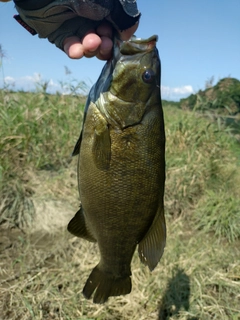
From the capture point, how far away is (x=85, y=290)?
6.19ft

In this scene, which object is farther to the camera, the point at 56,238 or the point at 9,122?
the point at 9,122

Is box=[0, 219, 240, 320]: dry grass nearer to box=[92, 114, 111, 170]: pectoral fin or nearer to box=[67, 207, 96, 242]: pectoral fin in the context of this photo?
box=[67, 207, 96, 242]: pectoral fin

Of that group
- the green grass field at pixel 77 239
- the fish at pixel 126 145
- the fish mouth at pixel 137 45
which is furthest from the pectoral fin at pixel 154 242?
the green grass field at pixel 77 239

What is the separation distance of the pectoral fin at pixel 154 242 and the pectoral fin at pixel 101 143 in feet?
1.13

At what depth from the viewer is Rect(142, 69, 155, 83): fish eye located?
162 cm

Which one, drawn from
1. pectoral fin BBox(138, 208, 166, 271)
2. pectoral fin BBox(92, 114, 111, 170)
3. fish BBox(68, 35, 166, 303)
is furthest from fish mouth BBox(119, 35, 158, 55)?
pectoral fin BBox(138, 208, 166, 271)

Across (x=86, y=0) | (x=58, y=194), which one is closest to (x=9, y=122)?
(x=58, y=194)

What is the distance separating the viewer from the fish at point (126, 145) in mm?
1601

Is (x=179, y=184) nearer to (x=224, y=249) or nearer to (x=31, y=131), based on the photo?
(x=224, y=249)

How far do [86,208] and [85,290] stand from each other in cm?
44

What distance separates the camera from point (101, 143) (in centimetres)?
157

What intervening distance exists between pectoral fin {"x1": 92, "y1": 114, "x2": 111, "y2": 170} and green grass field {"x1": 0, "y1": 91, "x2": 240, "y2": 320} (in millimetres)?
1878

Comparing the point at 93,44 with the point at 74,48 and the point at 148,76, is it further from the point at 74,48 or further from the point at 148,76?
the point at 148,76

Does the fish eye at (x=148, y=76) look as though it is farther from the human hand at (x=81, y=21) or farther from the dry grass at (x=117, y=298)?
the dry grass at (x=117, y=298)
